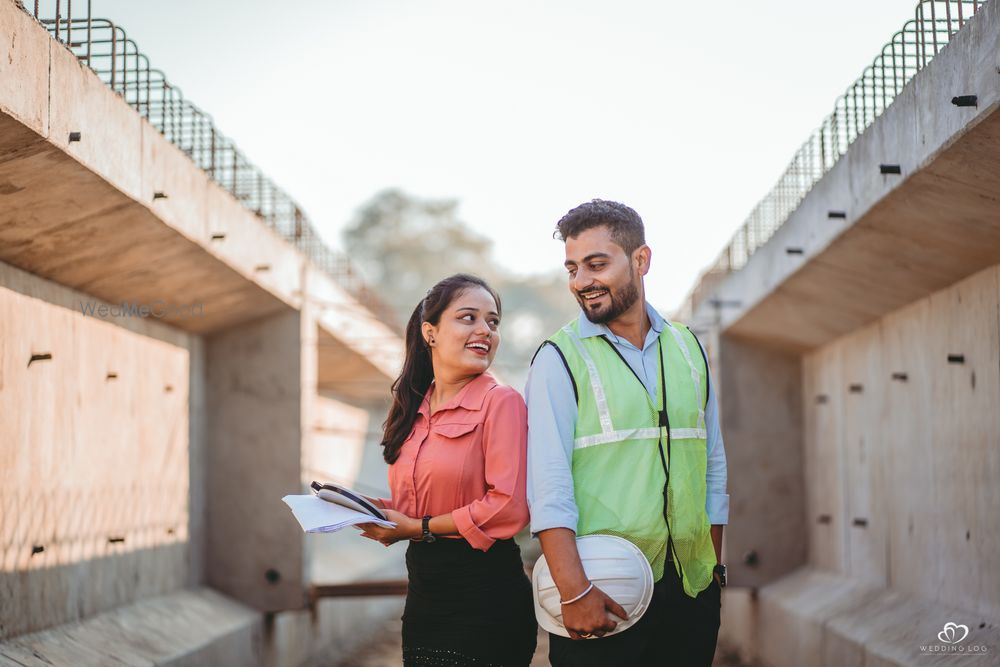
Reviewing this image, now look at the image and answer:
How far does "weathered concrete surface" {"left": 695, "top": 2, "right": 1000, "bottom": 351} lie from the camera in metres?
6.09

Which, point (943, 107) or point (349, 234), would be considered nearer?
point (943, 107)

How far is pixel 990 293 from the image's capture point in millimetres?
8047

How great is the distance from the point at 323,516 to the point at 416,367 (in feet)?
2.72

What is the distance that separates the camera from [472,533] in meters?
4.15

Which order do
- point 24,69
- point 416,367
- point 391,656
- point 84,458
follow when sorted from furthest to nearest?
point 391,656 < point 84,458 < point 24,69 < point 416,367

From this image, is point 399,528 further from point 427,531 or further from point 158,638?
point 158,638

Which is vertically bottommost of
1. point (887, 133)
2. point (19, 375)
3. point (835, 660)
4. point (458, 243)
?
point (835, 660)

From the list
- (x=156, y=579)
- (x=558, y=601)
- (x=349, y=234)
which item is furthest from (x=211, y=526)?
(x=349, y=234)

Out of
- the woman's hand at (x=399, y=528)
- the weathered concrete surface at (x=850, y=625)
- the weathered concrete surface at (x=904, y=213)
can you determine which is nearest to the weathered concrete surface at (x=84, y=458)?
the woman's hand at (x=399, y=528)

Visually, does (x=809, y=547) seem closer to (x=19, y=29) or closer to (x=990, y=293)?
(x=990, y=293)

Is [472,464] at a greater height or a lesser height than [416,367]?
lesser

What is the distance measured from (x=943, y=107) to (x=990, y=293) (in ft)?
7.02

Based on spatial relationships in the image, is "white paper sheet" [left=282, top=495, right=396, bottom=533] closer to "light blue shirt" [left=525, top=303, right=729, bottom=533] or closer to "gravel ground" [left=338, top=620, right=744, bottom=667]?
"light blue shirt" [left=525, top=303, right=729, bottom=533]

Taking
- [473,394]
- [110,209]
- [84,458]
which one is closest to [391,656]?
[84,458]
